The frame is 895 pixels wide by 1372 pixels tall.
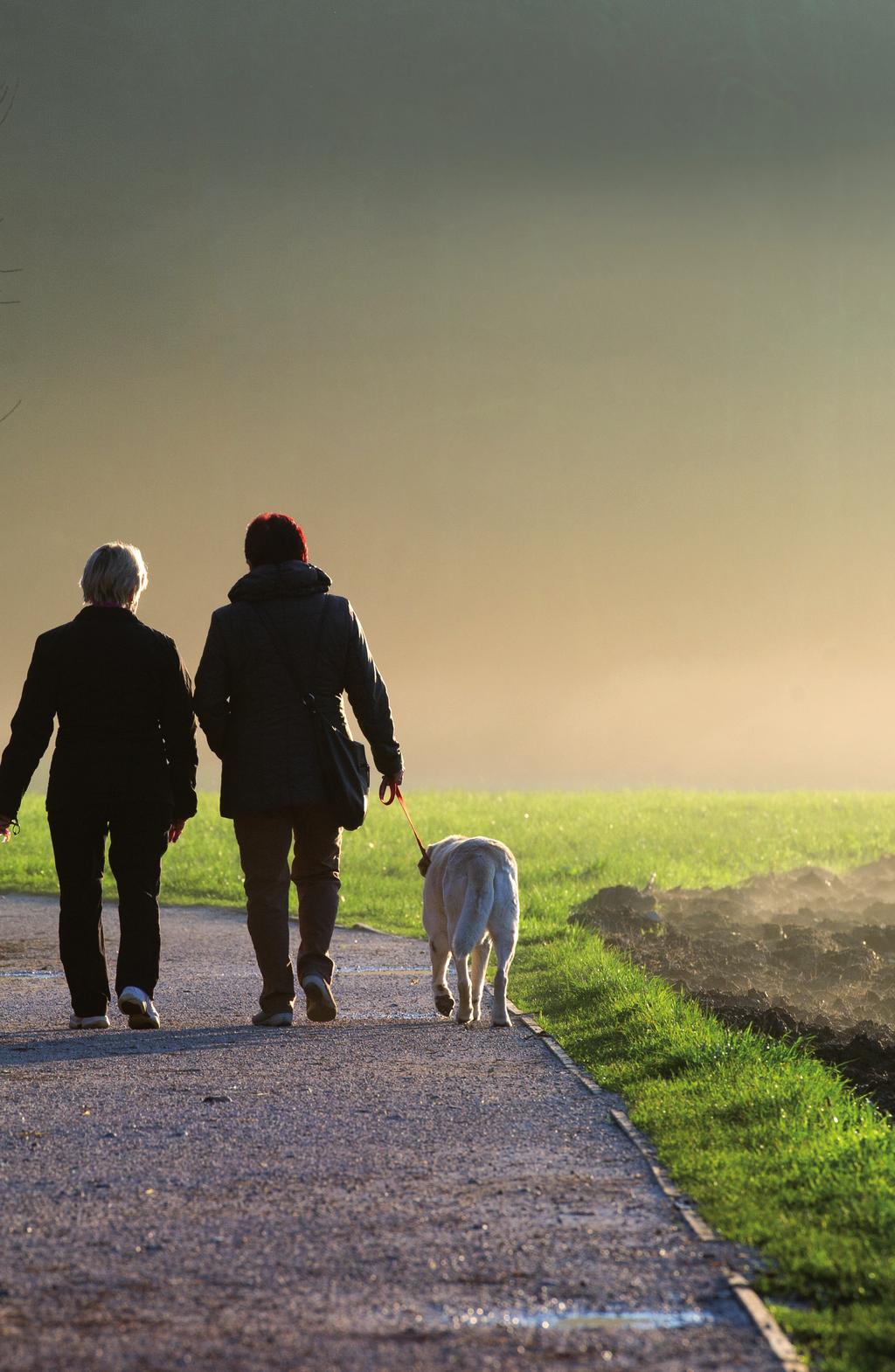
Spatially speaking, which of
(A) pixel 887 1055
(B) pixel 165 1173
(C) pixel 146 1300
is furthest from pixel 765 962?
(C) pixel 146 1300

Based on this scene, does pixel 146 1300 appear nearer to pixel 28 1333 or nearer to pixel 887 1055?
pixel 28 1333

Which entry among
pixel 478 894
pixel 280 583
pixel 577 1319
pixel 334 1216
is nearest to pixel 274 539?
pixel 280 583

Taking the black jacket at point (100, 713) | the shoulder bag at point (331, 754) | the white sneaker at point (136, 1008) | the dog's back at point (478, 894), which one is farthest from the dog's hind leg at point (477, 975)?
the black jacket at point (100, 713)

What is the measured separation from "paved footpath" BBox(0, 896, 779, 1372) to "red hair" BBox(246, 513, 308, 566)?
261 cm

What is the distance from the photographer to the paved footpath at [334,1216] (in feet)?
13.2

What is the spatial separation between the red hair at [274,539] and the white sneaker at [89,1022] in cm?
262

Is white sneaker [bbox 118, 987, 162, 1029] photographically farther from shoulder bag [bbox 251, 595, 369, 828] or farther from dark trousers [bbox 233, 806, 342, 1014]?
shoulder bag [bbox 251, 595, 369, 828]

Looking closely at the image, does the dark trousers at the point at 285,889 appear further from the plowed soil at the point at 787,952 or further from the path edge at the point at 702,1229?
the plowed soil at the point at 787,952

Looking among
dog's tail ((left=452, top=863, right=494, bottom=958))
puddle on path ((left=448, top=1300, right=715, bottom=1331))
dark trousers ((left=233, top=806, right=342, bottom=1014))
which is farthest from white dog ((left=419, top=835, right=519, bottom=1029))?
puddle on path ((left=448, top=1300, right=715, bottom=1331))

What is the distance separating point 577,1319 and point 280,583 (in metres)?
5.46

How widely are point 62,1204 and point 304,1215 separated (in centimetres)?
82

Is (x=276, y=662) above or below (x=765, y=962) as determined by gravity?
above

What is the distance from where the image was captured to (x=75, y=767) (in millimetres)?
8594

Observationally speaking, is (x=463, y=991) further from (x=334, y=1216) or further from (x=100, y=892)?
(x=334, y=1216)
